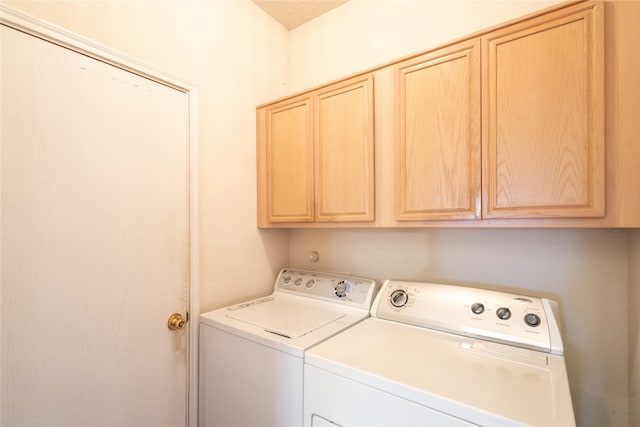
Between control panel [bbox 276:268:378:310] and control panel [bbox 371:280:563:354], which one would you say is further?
control panel [bbox 276:268:378:310]

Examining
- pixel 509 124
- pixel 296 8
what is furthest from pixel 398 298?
pixel 296 8

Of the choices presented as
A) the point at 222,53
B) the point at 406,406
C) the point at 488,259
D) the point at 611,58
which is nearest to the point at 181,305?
the point at 406,406

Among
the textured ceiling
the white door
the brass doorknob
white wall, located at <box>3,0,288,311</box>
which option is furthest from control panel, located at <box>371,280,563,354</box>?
the textured ceiling

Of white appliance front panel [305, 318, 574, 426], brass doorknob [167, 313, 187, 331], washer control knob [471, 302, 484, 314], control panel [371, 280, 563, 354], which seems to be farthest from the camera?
brass doorknob [167, 313, 187, 331]

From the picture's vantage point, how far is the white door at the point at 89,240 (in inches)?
37.3

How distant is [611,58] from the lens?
902 mm

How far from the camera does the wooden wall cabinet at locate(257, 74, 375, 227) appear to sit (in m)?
1.39

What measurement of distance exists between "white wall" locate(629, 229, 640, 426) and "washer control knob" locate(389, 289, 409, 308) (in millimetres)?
793

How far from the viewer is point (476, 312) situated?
3.88 ft

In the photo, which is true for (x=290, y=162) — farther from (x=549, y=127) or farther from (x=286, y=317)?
(x=549, y=127)

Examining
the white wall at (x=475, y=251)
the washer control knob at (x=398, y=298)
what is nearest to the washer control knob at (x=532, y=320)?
the white wall at (x=475, y=251)

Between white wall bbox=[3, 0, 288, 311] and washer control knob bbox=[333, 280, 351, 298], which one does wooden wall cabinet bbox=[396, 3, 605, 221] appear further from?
white wall bbox=[3, 0, 288, 311]

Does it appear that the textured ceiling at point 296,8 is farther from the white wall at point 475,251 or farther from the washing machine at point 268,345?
the washing machine at point 268,345

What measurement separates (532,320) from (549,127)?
72 centimetres
